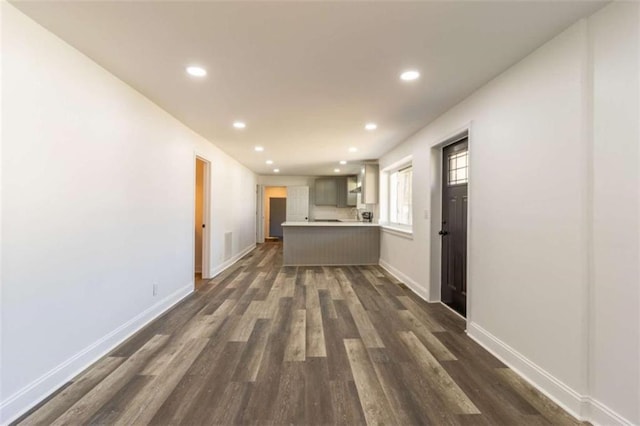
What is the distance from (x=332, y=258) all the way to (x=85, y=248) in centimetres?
447

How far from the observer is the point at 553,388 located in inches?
71.3

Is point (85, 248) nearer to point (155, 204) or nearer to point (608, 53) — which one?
point (155, 204)

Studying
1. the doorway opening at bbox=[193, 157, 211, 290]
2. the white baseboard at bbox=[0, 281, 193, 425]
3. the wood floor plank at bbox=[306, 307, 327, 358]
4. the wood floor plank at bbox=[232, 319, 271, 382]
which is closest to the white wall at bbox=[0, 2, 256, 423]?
the white baseboard at bbox=[0, 281, 193, 425]

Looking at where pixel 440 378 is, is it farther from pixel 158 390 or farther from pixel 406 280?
pixel 406 280

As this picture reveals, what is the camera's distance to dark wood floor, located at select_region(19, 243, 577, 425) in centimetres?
165

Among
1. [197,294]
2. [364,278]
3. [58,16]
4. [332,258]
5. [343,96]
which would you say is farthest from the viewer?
[332,258]

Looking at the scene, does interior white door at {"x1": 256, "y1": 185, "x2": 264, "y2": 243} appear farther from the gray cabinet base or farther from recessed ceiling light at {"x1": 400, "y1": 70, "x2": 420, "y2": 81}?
recessed ceiling light at {"x1": 400, "y1": 70, "x2": 420, "y2": 81}

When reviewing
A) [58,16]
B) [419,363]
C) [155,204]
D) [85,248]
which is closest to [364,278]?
[419,363]

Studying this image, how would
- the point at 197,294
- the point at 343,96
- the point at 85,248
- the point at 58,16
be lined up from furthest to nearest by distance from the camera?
1. the point at 197,294
2. the point at 343,96
3. the point at 85,248
4. the point at 58,16

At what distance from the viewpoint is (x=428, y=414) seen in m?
1.66

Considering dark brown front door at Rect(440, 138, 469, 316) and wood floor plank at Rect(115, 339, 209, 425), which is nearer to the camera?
wood floor plank at Rect(115, 339, 209, 425)

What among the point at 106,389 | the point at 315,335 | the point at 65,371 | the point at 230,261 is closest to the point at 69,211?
the point at 65,371

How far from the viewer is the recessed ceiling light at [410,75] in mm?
2271

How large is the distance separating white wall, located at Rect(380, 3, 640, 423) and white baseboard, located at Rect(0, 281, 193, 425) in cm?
320
